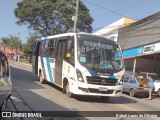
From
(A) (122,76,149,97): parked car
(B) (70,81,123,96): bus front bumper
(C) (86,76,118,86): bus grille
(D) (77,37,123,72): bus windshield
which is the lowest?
(A) (122,76,149,97): parked car

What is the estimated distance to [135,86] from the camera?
21.2 m

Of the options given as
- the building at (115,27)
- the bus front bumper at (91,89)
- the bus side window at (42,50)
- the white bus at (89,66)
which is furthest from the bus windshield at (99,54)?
the building at (115,27)

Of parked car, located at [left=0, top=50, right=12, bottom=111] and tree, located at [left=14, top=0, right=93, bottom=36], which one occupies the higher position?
tree, located at [left=14, top=0, right=93, bottom=36]

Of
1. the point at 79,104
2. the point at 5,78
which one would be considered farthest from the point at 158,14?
the point at 5,78

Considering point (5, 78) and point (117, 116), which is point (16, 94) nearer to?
point (117, 116)

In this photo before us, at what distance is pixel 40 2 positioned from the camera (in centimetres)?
5756

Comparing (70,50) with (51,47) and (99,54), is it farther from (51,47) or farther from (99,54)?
(51,47)

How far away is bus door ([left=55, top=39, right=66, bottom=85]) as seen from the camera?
15.8 m

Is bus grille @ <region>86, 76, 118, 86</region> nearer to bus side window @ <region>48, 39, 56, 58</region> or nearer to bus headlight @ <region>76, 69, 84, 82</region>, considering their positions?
bus headlight @ <region>76, 69, 84, 82</region>

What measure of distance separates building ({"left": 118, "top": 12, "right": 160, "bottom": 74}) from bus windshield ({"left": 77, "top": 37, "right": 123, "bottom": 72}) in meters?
12.3

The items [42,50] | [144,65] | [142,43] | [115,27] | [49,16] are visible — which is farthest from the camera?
[49,16]

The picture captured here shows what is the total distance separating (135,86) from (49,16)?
125 ft

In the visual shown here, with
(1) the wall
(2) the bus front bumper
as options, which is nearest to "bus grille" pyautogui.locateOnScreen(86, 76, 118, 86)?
(2) the bus front bumper

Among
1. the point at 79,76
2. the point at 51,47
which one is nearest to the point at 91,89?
the point at 79,76
